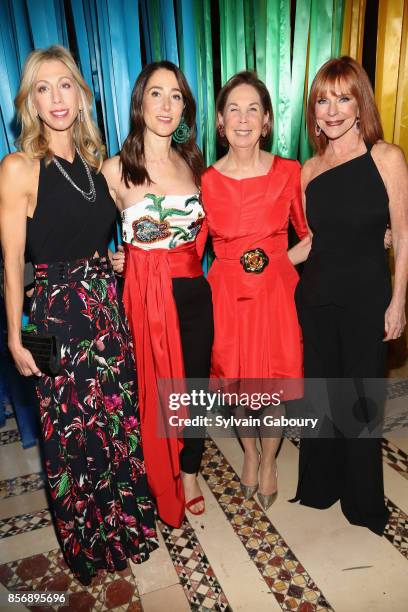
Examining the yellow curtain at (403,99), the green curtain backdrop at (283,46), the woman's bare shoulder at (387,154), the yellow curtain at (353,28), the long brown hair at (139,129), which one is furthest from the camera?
the yellow curtain at (403,99)

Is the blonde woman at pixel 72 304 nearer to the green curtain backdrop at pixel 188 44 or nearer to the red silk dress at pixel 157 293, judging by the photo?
the red silk dress at pixel 157 293

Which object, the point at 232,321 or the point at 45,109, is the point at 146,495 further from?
the point at 45,109

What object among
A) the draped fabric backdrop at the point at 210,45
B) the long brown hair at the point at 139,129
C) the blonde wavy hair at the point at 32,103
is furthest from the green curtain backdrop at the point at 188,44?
the blonde wavy hair at the point at 32,103

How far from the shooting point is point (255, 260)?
2.05 m

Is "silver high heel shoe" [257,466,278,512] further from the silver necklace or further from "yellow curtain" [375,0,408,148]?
"yellow curtain" [375,0,408,148]

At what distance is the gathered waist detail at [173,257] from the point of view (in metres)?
2.00

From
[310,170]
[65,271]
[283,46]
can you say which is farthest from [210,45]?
[65,271]

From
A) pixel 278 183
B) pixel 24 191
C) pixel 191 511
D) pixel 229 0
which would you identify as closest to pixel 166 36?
pixel 229 0

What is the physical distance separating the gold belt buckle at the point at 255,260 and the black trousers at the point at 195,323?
22 centimetres

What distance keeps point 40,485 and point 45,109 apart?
6.48 feet

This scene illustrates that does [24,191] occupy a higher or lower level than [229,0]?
lower

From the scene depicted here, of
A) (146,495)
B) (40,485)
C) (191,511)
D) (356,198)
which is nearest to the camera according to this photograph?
(356,198)

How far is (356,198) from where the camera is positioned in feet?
6.18

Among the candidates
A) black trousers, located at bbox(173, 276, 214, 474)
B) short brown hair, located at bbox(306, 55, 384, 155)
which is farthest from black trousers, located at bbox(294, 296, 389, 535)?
short brown hair, located at bbox(306, 55, 384, 155)
